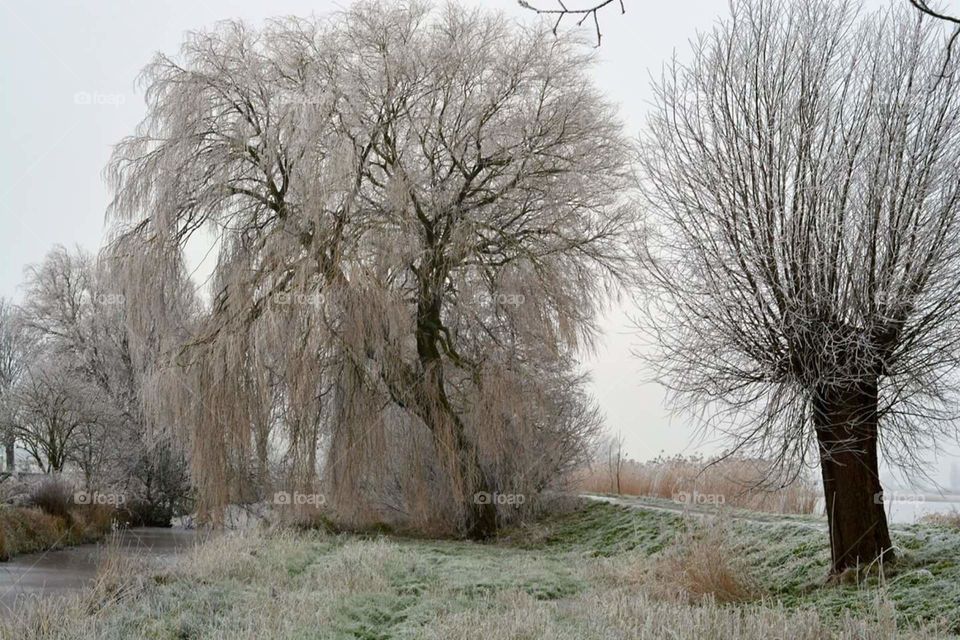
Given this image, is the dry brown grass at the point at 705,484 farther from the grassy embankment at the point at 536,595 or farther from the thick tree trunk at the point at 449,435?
the thick tree trunk at the point at 449,435

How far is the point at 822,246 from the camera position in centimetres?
690

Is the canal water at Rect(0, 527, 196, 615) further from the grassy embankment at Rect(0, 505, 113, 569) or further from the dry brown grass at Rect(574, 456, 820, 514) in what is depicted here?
the dry brown grass at Rect(574, 456, 820, 514)

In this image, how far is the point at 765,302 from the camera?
701 centimetres

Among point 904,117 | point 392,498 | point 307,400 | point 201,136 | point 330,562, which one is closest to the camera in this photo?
point 904,117

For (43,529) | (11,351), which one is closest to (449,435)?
(43,529)

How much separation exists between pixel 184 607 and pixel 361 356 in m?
5.85

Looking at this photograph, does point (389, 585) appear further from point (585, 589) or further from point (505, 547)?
point (505, 547)

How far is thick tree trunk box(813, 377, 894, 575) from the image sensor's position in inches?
277

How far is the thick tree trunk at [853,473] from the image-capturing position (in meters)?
7.03

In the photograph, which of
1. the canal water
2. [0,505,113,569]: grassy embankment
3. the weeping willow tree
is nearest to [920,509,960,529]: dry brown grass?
the weeping willow tree

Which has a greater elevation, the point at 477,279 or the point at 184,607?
the point at 477,279

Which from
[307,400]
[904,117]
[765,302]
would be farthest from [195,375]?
[904,117]

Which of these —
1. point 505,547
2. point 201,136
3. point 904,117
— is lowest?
point 505,547

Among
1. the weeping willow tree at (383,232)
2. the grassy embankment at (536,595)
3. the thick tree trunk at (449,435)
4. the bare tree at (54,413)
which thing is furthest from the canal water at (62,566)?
the thick tree trunk at (449,435)
